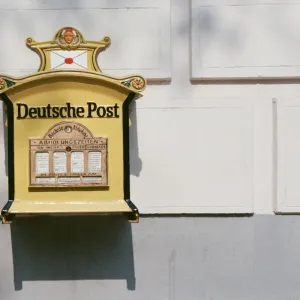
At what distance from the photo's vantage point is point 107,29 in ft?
12.4

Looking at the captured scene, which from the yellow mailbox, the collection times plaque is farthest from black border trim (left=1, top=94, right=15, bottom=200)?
the collection times plaque

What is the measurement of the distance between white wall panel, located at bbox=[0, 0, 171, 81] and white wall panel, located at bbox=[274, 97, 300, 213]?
3.16 ft

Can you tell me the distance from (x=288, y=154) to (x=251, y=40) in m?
0.94

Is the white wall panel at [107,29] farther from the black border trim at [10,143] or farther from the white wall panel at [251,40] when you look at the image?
the black border trim at [10,143]

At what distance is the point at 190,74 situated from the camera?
12.5 ft

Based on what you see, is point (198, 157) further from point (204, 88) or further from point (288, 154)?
point (288, 154)

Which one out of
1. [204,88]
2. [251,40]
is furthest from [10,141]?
[251,40]

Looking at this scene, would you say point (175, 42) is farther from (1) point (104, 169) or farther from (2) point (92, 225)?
(2) point (92, 225)

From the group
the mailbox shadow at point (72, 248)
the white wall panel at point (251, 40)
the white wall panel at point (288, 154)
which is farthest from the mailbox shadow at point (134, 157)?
the white wall panel at point (288, 154)

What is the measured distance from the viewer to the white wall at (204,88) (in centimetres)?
377

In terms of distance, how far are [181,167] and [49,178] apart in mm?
1028

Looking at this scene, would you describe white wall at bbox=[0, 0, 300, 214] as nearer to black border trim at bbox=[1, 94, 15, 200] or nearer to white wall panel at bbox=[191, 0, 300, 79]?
white wall panel at bbox=[191, 0, 300, 79]

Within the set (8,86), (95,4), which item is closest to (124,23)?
(95,4)

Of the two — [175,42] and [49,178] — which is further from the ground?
[175,42]
